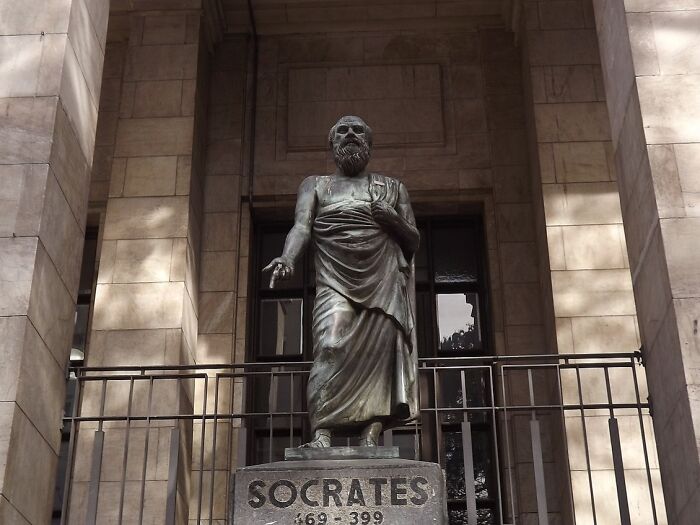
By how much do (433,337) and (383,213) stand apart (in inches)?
232

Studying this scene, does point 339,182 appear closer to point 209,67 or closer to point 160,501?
point 160,501

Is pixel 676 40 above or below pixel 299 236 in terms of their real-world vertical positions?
above

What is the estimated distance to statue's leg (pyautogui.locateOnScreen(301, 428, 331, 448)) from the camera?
727 centimetres

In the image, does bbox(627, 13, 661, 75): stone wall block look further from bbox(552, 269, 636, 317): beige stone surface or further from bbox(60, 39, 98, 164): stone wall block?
bbox(60, 39, 98, 164): stone wall block

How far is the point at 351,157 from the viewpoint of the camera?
27.2 ft

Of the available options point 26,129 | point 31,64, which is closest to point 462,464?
point 26,129

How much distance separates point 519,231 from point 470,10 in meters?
3.63

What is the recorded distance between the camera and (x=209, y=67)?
49.6 ft

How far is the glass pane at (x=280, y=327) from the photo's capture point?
1377 centimetres

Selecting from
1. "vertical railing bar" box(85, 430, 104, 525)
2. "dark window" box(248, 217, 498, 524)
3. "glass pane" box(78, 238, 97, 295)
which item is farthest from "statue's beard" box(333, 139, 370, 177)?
"glass pane" box(78, 238, 97, 295)

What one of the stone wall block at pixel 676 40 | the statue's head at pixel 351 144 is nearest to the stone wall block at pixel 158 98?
the statue's head at pixel 351 144

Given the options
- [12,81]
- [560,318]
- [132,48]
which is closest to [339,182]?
[12,81]

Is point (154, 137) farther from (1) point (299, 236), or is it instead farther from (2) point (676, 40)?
(2) point (676, 40)

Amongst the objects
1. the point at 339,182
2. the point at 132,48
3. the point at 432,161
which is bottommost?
the point at 339,182
